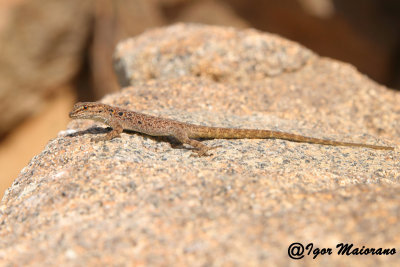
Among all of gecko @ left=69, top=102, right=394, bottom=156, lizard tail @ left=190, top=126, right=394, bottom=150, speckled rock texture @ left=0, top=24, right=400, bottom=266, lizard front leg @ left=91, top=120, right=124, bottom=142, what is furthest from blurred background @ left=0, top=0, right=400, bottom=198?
lizard front leg @ left=91, top=120, right=124, bottom=142

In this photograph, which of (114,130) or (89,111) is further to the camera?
(89,111)

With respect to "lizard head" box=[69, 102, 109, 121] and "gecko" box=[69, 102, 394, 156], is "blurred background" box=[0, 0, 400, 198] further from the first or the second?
"lizard head" box=[69, 102, 109, 121]

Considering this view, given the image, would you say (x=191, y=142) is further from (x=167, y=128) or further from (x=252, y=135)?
(x=252, y=135)

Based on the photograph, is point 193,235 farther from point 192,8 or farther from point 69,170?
point 192,8

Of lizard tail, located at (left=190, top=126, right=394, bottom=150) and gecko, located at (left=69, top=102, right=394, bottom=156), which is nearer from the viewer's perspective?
gecko, located at (left=69, top=102, right=394, bottom=156)

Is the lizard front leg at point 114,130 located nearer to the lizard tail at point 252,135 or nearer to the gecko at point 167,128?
the gecko at point 167,128

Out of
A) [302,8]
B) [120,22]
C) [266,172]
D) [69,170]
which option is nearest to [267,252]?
[266,172]

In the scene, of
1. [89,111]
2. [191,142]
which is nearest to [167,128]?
[191,142]
